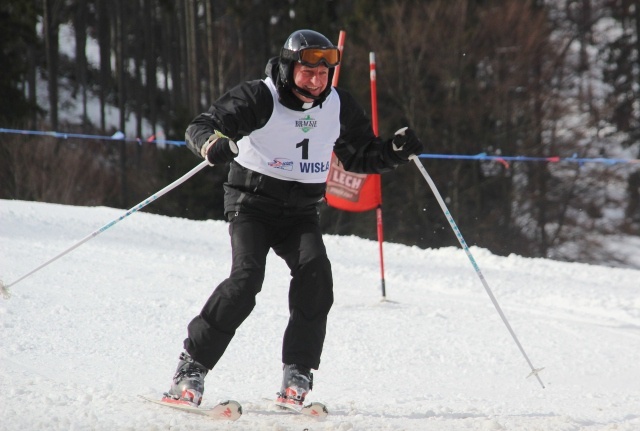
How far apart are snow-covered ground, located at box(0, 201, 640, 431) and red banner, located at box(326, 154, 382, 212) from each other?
0.76 meters

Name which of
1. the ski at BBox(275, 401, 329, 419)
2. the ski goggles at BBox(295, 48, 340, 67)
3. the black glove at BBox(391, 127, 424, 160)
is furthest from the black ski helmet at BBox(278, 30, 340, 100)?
the ski at BBox(275, 401, 329, 419)

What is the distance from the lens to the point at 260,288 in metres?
4.11

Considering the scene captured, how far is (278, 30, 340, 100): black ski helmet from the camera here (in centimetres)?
408

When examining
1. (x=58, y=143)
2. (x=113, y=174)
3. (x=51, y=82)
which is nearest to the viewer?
(x=58, y=143)

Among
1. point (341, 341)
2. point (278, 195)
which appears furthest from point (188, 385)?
point (341, 341)

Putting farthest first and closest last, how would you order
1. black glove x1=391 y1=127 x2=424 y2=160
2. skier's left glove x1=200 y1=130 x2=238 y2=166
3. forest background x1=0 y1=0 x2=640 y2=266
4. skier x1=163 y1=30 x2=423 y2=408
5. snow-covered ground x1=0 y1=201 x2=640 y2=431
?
forest background x1=0 y1=0 x2=640 y2=266, black glove x1=391 y1=127 x2=424 y2=160, snow-covered ground x1=0 y1=201 x2=640 y2=431, skier x1=163 y1=30 x2=423 y2=408, skier's left glove x1=200 y1=130 x2=238 y2=166

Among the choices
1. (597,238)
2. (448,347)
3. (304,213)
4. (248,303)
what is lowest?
(597,238)

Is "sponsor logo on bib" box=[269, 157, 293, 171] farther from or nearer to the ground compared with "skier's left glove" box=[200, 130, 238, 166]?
nearer to the ground

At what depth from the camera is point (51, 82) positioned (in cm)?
2702

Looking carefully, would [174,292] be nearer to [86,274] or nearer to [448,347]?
[86,274]

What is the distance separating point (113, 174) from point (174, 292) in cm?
1872

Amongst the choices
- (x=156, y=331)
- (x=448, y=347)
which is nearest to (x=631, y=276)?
(x=448, y=347)

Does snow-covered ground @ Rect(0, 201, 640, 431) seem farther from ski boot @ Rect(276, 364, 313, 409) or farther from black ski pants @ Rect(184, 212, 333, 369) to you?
black ski pants @ Rect(184, 212, 333, 369)

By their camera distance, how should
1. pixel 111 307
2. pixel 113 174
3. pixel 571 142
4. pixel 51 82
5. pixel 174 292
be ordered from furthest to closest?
pixel 51 82
pixel 113 174
pixel 571 142
pixel 174 292
pixel 111 307
